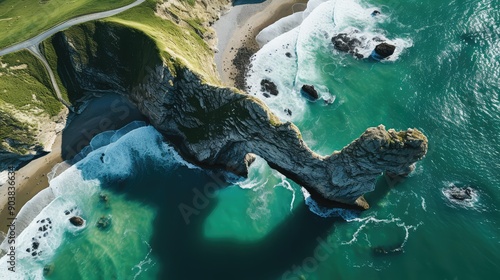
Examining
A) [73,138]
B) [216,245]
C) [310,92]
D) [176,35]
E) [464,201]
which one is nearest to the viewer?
[216,245]

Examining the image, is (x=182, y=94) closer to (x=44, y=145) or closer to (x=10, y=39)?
(x=44, y=145)

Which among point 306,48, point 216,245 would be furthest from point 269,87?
point 216,245

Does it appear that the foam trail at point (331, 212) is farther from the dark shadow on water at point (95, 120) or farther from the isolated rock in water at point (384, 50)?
the isolated rock in water at point (384, 50)

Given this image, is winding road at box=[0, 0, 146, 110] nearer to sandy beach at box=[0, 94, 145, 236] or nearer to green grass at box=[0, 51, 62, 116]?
green grass at box=[0, 51, 62, 116]

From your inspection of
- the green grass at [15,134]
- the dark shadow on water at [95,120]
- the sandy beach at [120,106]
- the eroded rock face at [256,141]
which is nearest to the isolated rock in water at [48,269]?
the sandy beach at [120,106]

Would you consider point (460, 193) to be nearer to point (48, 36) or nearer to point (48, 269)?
point (48, 269)

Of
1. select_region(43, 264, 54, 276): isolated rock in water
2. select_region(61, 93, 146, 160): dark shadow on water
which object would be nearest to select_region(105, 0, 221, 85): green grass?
select_region(61, 93, 146, 160): dark shadow on water

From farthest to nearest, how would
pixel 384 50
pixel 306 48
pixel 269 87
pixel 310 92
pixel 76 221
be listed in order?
1. pixel 306 48
2. pixel 384 50
3. pixel 269 87
4. pixel 310 92
5. pixel 76 221
